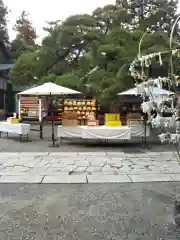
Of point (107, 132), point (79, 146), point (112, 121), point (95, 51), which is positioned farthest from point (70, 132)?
point (95, 51)

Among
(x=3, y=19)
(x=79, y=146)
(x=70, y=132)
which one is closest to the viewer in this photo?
(x=79, y=146)

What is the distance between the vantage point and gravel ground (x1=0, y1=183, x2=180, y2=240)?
3.59m

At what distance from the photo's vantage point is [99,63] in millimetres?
15219

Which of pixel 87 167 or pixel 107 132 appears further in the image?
pixel 107 132

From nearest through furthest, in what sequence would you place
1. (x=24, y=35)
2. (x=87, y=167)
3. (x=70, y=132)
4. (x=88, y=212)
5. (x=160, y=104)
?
(x=160, y=104), (x=88, y=212), (x=87, y=167), (x=70, y=132), (x=24, y=35)

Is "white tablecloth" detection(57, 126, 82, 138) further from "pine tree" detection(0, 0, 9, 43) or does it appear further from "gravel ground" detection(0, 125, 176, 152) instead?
"pine tree" detection(0, 0, 9, 43)

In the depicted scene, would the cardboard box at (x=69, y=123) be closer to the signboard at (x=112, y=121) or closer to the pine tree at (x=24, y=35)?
the signboard at (x=112, y=121)

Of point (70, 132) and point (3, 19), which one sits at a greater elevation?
point (3, 19)

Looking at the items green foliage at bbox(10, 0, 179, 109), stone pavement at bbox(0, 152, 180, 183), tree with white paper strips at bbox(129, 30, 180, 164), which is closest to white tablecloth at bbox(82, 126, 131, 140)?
stone pavement at bbox(0, 152, 180, 183)

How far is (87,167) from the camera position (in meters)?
7.08

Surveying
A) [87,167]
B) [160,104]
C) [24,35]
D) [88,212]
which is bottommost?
[88,212]

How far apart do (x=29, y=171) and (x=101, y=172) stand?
5.07ft

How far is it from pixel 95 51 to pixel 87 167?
9.49 metres

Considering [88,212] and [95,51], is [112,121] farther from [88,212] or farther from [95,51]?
[88,212]
